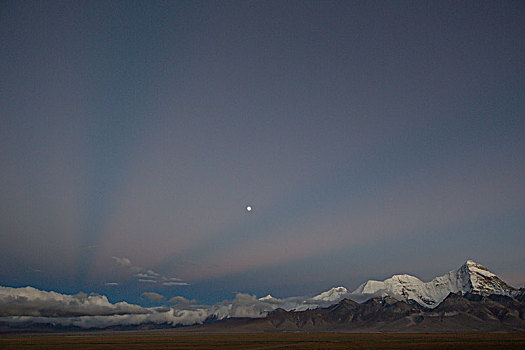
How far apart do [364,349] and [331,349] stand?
46.5 feet

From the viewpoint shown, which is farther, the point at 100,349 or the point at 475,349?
the point at 100,349

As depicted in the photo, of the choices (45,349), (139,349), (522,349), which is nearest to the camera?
(522,349)

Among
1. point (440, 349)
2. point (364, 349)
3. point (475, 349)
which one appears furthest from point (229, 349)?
point (475, 349)

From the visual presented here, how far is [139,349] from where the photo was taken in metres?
185

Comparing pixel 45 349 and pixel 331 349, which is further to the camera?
pixel 45 349

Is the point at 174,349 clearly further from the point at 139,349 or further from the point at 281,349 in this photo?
the point at 281,349

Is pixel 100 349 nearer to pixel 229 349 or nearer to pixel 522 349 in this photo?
pixel 229 349

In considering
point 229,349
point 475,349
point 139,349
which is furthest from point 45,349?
point 475,349

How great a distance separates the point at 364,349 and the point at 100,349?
121 m

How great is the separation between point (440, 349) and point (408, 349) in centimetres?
1385

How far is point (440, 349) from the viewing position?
582 feet

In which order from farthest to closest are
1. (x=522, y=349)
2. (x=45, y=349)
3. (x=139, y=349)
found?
(x=45, y=349) < (x=139, y=349) < (x=522, y=349)

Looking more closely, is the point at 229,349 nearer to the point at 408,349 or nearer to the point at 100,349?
the point at 100,349

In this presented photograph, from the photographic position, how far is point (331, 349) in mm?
173750
